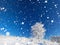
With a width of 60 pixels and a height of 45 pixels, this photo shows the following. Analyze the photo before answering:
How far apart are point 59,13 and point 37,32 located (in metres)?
0.42

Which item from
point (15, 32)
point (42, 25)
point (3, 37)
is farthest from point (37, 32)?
point (3, 37)

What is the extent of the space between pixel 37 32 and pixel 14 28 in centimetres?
36

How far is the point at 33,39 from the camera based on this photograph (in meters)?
2.20

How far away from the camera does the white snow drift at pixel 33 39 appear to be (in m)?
2.05

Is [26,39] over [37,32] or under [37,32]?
under

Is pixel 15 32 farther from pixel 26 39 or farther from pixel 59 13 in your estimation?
pixel 59 13

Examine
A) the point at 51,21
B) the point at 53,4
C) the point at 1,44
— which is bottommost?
the point at 1,44

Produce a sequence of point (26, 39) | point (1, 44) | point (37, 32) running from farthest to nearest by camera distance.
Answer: point (37, 32) < point (26, 39) < point (1, 44)

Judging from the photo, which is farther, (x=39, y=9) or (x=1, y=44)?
(x=39, y=9)

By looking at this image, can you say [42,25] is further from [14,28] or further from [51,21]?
[14,28]

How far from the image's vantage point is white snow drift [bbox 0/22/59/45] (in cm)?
205

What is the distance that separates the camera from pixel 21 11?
2215 mm

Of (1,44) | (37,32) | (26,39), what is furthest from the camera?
(37,32)

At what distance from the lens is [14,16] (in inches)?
86.0
